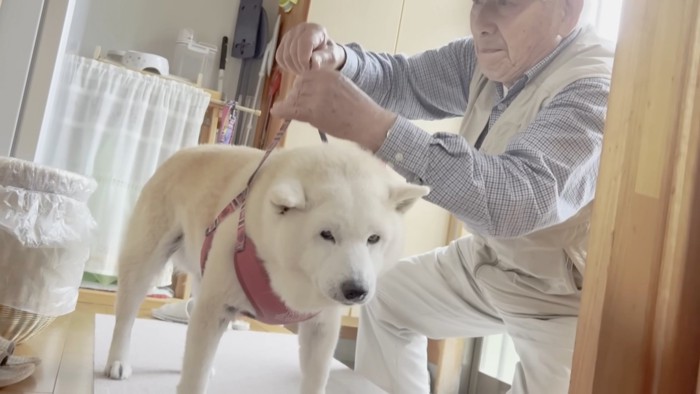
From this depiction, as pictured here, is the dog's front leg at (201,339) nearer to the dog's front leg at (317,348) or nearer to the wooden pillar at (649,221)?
the dog's front leg at (317,348)

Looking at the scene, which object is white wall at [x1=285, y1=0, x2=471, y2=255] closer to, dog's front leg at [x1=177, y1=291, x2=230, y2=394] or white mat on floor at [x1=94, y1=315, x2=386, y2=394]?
white mat on floor at [x1=94, y1=315, x2=386, y2=394]

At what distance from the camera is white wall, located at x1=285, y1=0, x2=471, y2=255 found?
100 inches

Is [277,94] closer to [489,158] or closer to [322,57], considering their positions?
[322,57]

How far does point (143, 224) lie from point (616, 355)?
1.08m

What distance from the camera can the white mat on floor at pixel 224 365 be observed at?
4.49ft

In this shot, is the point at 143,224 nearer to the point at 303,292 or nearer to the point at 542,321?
the point at 303,292

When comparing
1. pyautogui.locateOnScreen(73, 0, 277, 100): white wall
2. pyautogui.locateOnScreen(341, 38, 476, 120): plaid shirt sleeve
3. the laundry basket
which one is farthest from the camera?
pyautogui.locateOnScreen(73, 0, 277, 100): white wall

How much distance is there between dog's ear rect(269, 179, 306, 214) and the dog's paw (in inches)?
26.8

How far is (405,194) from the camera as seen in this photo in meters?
0.97

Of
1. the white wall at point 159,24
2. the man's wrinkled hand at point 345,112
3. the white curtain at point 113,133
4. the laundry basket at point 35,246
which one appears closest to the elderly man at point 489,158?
the man's wrinkled hand at point 345,112

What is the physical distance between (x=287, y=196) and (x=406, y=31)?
1924 mm

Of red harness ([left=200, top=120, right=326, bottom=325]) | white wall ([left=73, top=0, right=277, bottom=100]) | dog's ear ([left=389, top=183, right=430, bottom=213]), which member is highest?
white wall ([left=73, top=0, right=277, bottom=100])

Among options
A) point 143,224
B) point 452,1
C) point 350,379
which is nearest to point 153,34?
point 452,1

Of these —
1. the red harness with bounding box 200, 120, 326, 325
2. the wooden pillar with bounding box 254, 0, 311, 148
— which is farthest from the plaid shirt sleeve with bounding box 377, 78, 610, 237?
the wooden pillar with bounding box 254, 0, 311, 148
